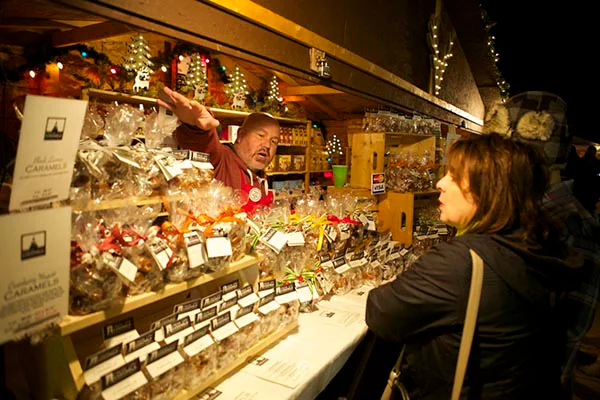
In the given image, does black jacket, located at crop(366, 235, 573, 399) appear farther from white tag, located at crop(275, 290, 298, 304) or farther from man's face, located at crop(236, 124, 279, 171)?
man's face, located at crop(236, 124, 279, 171)

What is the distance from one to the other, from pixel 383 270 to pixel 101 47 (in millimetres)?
4208

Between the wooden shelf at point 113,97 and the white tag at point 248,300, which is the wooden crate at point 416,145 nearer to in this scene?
the white tag at point 248,300

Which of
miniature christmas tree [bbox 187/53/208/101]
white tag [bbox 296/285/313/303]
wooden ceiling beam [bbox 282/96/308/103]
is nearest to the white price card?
white tag [bbox 296/285/313/303]

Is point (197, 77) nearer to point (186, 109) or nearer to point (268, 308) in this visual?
point (186, 109)

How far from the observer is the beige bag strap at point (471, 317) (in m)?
1.19

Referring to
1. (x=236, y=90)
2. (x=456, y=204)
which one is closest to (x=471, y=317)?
(x=456, y=204)

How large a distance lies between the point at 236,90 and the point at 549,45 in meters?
6.76

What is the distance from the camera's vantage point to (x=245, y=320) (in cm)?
149

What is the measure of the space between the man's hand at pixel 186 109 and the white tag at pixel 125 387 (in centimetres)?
111

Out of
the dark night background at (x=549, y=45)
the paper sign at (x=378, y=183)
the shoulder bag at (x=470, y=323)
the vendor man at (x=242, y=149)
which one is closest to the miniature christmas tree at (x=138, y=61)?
the vendor man at (x=242, y=149)

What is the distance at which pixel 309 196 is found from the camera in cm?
263

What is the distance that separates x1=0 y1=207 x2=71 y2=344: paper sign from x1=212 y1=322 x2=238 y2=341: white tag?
541mm

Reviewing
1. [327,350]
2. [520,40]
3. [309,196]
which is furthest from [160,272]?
[520,40]

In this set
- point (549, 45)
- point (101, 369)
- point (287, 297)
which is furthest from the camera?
point (549, 45)
